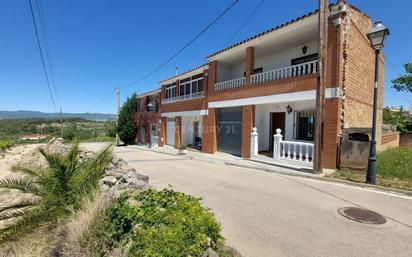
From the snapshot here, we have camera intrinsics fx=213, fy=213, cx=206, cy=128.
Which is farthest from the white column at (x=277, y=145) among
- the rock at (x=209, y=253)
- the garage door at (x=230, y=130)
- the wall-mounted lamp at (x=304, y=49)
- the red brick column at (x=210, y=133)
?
the rock at (x=209, y=253)

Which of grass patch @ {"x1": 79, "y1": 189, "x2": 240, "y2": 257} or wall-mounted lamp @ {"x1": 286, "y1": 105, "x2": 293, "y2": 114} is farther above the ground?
wall-mounted lamp @ {"x1": 286, "y1": 105, "x2": 293, "y2": 114}

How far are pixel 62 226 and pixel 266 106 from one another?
11988 millimetres

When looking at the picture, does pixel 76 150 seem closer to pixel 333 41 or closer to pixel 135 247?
pixel 135 247

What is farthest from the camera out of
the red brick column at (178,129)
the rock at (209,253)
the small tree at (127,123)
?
the small tree at (127,123)

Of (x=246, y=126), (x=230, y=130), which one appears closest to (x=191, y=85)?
(x=230, y=130)

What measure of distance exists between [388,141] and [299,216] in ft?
49.0

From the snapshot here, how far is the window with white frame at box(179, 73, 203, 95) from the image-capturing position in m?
17.7

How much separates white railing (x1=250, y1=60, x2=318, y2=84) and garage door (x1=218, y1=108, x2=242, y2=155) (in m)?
2.44

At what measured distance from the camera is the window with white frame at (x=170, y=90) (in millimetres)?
21547

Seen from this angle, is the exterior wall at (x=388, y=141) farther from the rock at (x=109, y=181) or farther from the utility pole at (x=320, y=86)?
the rock at (x=109, y=181)

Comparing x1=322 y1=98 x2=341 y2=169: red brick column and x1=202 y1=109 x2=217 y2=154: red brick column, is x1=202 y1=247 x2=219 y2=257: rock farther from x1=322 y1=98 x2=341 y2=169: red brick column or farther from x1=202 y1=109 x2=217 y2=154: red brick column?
x1=202 y1=109 x2=217 y2=154: red brick column

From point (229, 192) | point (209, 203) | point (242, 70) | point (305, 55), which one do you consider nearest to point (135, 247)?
point (209, 203)

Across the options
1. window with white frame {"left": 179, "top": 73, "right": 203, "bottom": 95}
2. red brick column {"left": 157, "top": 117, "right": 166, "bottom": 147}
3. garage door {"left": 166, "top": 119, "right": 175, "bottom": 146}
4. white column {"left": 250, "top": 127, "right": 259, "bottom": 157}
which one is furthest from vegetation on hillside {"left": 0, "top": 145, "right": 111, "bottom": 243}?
red brick column {"left": 157, "top": 117, "right": 166, "bottom": 147}

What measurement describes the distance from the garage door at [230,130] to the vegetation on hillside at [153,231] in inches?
410
